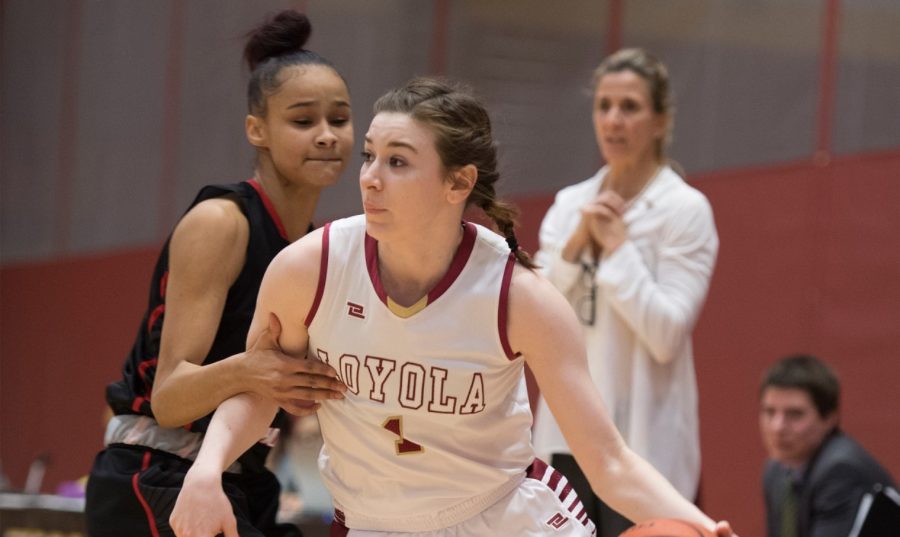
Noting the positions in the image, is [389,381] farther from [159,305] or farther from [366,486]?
[159,305]

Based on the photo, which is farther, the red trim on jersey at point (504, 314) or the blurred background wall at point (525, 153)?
the blurred background wall at point (525, 153)

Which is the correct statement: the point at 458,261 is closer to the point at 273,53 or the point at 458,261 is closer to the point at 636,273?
the point at 273,53

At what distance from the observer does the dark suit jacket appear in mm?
5152

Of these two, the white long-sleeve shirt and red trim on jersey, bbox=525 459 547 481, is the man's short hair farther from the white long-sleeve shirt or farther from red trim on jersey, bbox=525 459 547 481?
red trim on jersey, bbox=525 459 547 481

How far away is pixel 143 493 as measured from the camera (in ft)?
11.0

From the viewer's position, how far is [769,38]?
23.4 ft

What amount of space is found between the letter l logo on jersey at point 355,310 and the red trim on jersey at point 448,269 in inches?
2.1

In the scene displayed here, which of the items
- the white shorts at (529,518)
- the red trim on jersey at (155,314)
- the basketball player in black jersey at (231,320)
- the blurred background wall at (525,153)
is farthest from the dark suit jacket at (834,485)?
the red trim on jersey at (155,314)

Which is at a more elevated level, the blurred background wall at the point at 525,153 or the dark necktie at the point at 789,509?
the blurred background wall at the point at 525,153

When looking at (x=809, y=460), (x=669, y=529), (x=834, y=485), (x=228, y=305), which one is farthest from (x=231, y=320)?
(x=809, y=460)

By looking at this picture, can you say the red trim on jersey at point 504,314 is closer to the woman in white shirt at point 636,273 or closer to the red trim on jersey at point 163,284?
the red trim on jersey at point 163,284

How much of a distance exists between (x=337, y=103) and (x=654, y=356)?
143cm

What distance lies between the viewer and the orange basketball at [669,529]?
2729 millimetres

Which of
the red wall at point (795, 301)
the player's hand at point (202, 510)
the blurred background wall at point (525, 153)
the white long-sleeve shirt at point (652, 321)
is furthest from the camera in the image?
the blurred background wall at point (525, 153)
